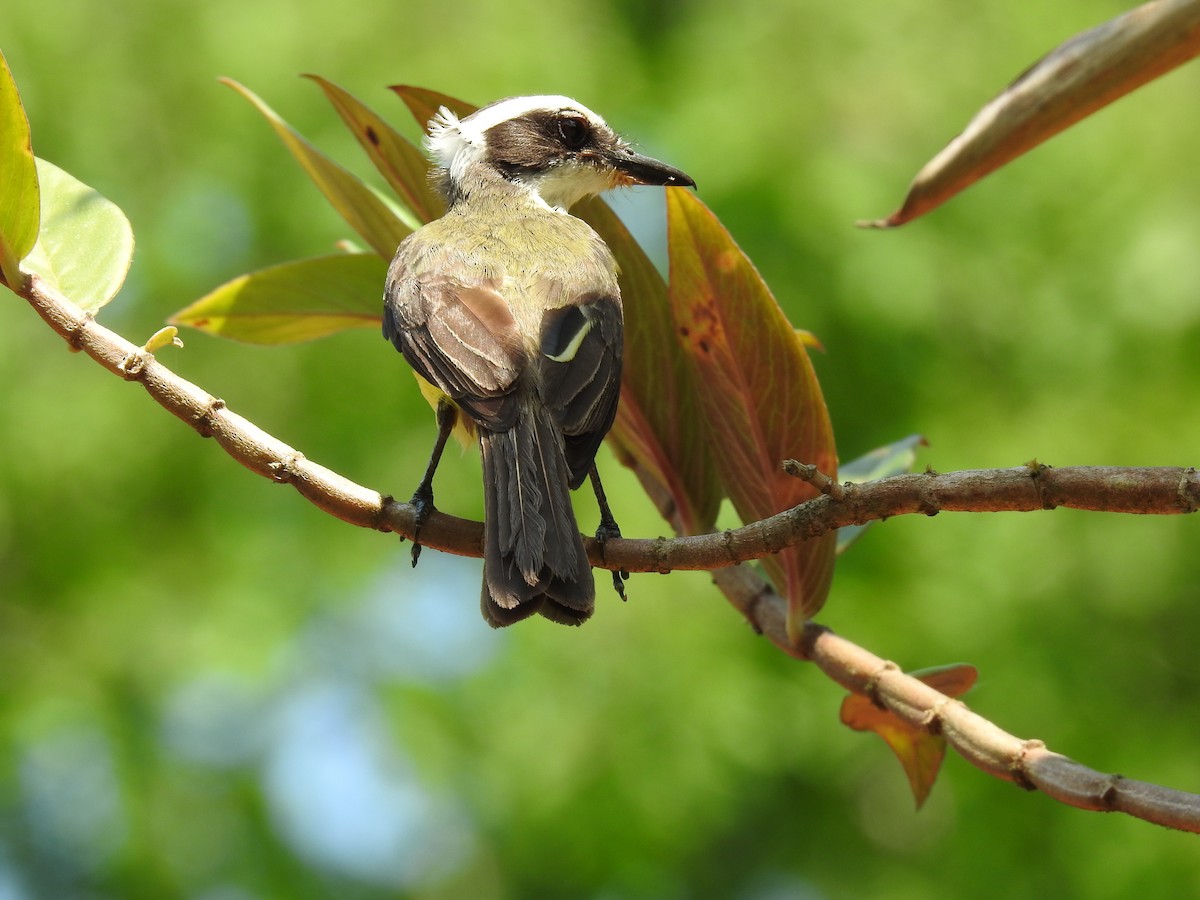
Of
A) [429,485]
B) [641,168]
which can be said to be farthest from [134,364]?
[641,168]

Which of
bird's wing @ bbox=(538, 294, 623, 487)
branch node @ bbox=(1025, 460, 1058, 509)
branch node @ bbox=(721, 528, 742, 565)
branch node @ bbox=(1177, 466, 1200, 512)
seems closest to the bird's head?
bird's wing @ bbox=(538, 294, 623, 487)

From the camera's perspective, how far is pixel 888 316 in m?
6.22

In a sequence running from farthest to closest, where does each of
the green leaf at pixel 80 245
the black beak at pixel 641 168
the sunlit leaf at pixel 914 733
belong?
1. the black beak at pixel 641 168
2. the sunlit leaf at pixel 914 733
3. the green leaf at pixel 80 245

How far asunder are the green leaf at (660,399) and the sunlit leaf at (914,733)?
462 mm

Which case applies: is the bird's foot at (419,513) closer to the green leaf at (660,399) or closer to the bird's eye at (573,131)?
the green leaf at (660,399)

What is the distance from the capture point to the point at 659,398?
102 inches

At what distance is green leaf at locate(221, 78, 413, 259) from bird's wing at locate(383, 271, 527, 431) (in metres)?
0.11

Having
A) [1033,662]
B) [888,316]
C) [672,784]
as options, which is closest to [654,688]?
[672,784]

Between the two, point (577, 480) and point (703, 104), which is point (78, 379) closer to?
point (703, 104)

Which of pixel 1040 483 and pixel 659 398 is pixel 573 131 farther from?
pixel 1040 483

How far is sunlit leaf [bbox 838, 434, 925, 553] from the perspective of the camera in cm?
264

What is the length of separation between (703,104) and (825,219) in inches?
39.4

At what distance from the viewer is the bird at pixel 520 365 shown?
225 centimetres

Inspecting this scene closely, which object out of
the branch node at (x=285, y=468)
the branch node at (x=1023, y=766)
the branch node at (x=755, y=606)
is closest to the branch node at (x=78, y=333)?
the branch node at (x=285, y=468)
